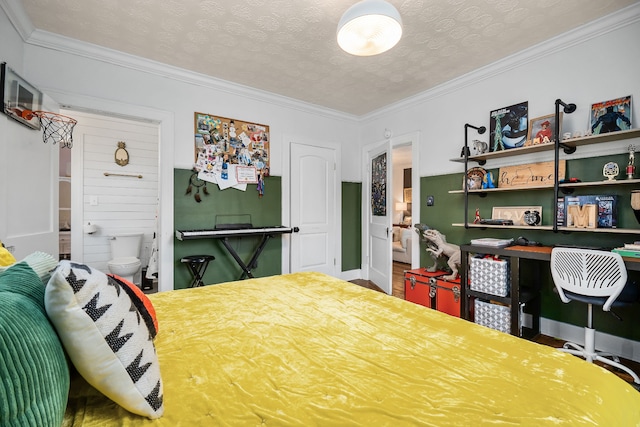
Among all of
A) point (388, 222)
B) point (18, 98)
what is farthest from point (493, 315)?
point (18, 98)

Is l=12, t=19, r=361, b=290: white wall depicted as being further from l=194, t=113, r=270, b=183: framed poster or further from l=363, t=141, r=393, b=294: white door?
l=363, t=141, r=393, b=294: white door

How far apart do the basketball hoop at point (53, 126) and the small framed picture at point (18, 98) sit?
0.04 meters

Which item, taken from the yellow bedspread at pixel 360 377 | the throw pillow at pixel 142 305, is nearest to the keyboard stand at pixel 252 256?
the yellow bedspread at pixel 360 377

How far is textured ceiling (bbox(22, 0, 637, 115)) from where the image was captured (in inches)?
87.3

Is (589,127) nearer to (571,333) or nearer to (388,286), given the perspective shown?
(571,333)

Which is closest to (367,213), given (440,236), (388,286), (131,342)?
(388,286)

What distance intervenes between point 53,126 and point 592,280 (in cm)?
448

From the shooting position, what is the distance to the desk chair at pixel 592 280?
1.93 meters

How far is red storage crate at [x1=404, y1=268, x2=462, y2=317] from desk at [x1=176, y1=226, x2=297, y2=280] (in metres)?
1.63

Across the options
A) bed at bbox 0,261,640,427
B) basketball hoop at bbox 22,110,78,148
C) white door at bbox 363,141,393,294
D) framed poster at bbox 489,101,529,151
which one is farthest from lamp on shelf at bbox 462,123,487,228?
basketball hoop at bbox 22,110,78,148

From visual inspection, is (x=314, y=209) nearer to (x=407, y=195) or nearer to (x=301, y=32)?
(x=301, y=32)

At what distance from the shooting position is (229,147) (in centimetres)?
362

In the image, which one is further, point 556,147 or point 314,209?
point 314,209

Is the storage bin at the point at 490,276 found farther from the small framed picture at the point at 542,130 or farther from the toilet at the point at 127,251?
the toilet at the point at 127,251
